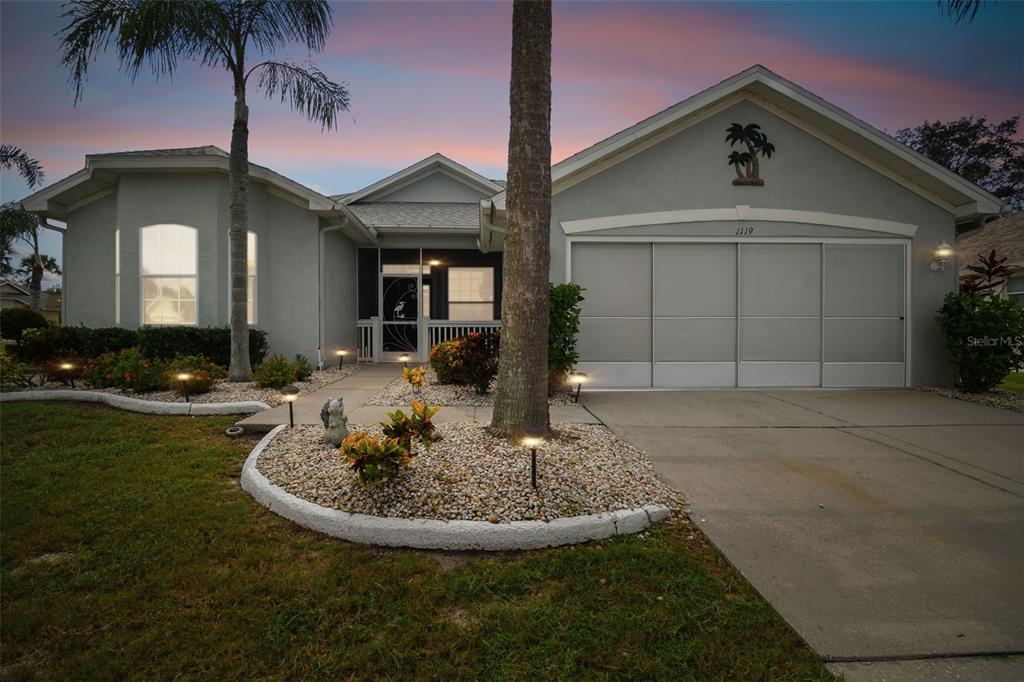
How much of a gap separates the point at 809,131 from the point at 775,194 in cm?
120

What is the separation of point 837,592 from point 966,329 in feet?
25.7

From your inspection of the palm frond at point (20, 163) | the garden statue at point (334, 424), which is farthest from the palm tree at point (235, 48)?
the palm frond at point (20, 163)

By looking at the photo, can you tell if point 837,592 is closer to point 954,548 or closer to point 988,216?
point 954,548

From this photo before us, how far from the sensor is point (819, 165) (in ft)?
26.2

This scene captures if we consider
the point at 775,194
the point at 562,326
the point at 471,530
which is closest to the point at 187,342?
the point at 562,326

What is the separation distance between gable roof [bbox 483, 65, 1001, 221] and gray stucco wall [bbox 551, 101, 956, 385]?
15cm

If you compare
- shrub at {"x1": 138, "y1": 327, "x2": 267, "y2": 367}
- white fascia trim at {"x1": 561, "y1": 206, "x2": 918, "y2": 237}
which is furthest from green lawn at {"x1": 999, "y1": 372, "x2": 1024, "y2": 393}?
shrub at {"x1": 138, "y1": 327, "x2": 267, "y2": 367}

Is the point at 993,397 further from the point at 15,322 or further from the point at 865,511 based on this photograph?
the point at 15,322

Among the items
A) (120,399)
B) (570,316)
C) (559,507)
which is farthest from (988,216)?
(120,399)

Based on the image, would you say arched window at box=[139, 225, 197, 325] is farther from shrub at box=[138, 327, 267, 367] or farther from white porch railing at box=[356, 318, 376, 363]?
white porch railing at box=[356, 318, 376, 363]

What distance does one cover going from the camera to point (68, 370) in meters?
7.39

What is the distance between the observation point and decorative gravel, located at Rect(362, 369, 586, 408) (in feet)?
21.5

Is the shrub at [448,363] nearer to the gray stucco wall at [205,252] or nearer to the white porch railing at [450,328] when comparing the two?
the gray stucco wall at [205,252]

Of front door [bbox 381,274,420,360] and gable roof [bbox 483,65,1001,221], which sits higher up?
gable roof [bbox 483,65,1001,221]
